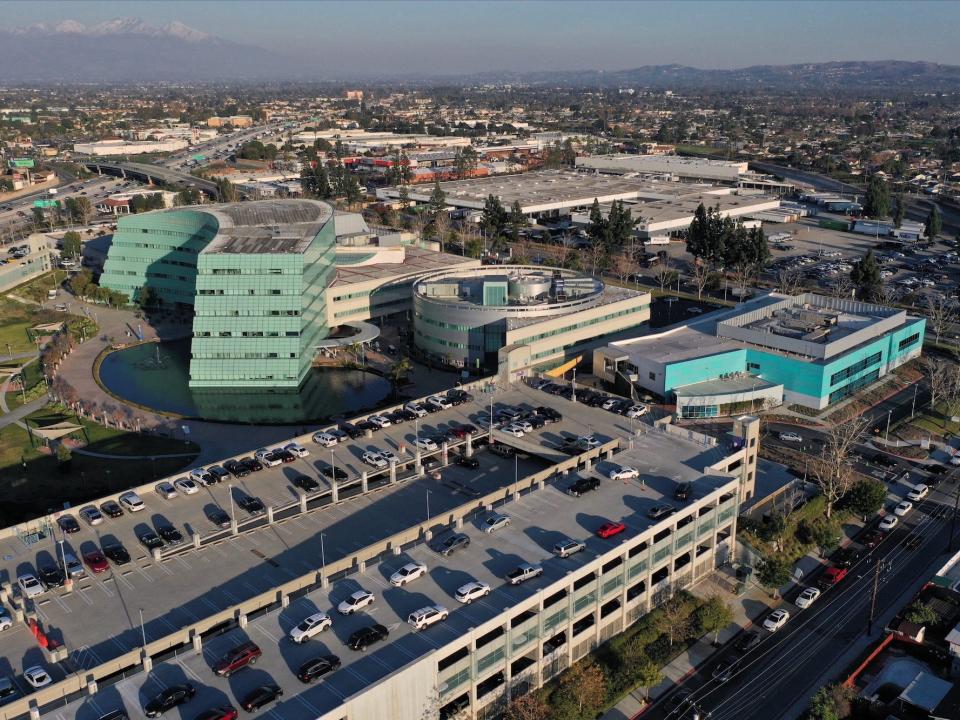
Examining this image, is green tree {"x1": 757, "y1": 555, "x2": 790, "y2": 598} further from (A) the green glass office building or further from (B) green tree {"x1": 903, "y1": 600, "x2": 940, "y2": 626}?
(A) the green glass office building

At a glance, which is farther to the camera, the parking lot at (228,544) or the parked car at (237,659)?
the parking lot at (228,544)

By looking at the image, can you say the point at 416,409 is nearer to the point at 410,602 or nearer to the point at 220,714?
the point at 410,602

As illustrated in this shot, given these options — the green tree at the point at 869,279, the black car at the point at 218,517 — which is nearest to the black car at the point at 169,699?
the black car at the point at 218,517

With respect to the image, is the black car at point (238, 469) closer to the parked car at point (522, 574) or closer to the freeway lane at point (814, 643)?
the parked car at point (522, 574)

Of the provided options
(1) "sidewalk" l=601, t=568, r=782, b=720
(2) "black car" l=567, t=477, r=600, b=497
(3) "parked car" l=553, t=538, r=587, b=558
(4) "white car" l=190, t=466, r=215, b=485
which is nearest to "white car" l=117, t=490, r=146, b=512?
(4) "white car" l=190, t=466, r=215, b=485

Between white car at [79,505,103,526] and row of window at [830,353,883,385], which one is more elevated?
white car at [79,505,103,526]

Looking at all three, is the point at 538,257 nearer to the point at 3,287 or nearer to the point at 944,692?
the point at 3,287
